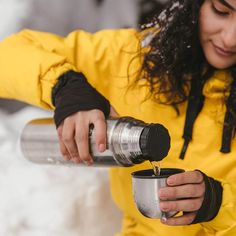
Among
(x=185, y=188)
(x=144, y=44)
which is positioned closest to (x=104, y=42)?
(x=144, y=44)

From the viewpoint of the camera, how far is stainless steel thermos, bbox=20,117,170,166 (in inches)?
37.0

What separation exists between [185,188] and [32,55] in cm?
49

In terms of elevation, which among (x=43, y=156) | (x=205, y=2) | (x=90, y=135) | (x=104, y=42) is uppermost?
(x=205, y=2)

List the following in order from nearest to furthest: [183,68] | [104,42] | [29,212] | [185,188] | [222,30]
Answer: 1. [185,188]
2. [222,30]
3. [183,68]
4. [104,42]
5. [29,212]

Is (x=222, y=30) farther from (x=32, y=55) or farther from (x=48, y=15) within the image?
(x=48, y=15)

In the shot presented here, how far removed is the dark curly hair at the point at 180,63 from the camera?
121 cm

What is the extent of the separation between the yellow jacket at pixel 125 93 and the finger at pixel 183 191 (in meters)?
0.11

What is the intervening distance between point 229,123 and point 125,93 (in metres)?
0.26

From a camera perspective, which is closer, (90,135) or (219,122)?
(90,135)

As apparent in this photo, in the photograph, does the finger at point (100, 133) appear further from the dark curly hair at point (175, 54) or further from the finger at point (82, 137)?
the dark curly hair at point (175, 54)

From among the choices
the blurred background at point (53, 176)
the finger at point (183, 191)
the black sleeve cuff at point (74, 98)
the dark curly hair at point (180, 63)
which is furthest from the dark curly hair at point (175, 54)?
the blurred background at point (53, 176)

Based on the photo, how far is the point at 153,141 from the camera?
0.94 m

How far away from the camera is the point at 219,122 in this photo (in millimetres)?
1225

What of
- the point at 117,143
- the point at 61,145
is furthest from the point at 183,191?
the point at 61,145
